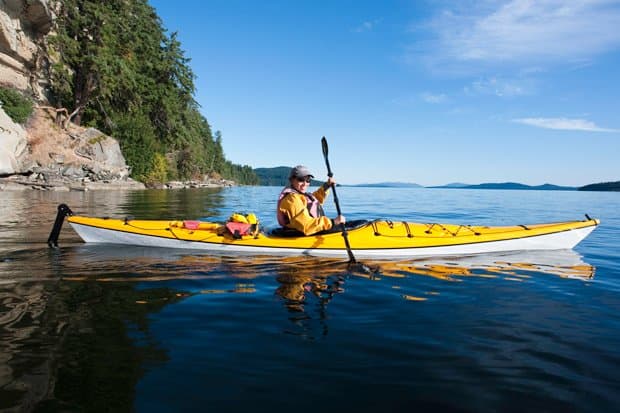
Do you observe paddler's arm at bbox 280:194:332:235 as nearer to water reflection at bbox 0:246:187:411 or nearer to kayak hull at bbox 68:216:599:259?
kayak hull at bbox 68:216:599:259

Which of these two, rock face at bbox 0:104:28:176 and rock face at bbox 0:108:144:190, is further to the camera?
rock face at bbox 0:108:144:190

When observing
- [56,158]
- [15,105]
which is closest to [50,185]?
[56,158]

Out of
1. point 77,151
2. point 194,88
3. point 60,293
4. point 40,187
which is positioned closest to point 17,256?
point 60,293

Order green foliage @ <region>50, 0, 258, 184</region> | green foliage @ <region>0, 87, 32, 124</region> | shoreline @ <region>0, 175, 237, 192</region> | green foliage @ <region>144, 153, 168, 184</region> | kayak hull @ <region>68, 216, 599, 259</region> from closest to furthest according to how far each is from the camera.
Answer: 1. kayak hull @ <region>68, 216, 599, 259</region>
2. shoreline @ <region>0, 175, 237, 192</region>
3. green foliage @ <region>0, 87, 32, 124</region>
4. green foliage @ <region>50, 0, 258, 184</region>
5. green foliage @ <region>144, 153, 168, 184</region>

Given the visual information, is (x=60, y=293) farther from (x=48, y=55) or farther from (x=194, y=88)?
(x=194, y=88)

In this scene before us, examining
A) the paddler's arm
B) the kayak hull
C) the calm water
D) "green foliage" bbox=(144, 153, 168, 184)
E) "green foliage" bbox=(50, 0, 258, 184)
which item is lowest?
the calm water

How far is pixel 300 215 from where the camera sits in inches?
261

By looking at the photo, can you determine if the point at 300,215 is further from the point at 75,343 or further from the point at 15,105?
the point at 15,105

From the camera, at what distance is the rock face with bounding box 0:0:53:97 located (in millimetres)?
26250

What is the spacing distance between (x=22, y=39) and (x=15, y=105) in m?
5.63

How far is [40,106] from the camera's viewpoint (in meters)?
30.3

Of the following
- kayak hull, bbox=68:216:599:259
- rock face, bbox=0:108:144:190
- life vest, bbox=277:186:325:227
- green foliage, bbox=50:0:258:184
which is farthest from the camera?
green foliage, bbox=50:0:258:184

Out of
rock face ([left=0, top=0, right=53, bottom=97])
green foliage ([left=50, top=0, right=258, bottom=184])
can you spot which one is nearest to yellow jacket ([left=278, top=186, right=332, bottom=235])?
rock face ([left=0, top=0, right=53, bottom=97])

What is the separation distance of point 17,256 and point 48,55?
32.0 m
